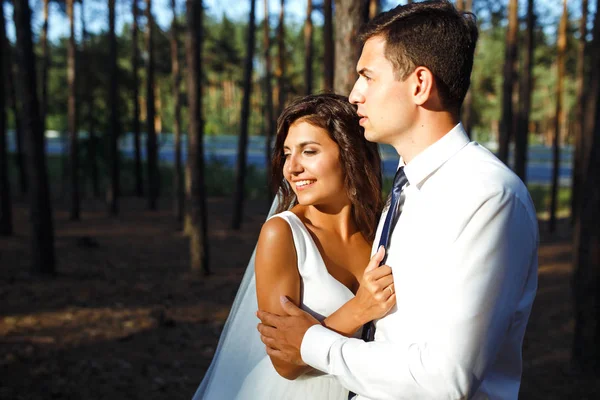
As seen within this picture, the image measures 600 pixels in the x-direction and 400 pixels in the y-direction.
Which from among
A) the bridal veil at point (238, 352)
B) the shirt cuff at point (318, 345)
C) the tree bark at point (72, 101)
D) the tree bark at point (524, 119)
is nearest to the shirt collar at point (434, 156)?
the shirt cuff at point (318, 345)

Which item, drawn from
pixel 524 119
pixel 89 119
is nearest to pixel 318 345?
pixel 524 119

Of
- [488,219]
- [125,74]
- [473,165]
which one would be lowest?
[488,219]

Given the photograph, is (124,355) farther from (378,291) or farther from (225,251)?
(225,251)

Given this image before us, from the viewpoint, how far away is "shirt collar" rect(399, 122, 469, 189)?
183 centimetres

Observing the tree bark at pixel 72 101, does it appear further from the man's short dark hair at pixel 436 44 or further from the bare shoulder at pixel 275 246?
the man's short dark hair at pixel 436 44

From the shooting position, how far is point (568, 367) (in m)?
6.66

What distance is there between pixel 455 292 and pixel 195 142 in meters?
9.42

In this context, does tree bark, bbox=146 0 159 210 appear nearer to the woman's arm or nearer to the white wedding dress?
the white wedding dress

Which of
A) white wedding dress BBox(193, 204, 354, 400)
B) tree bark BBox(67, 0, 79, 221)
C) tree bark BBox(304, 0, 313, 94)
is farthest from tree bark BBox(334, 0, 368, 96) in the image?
tree bark BBox(304, 0, 313, 94)

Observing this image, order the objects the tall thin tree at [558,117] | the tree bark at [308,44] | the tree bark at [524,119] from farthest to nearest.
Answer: the tree bark at [308,44], the tall thin tree at [558,117], the tree bark at [524,119]

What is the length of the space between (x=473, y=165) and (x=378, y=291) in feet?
1.56

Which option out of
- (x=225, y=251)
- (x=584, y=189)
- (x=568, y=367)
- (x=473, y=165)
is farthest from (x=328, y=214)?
(x=225, y=251)

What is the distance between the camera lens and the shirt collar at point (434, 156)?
1831 millimetres

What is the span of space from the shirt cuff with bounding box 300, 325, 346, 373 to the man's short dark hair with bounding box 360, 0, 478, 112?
31.7 inches
